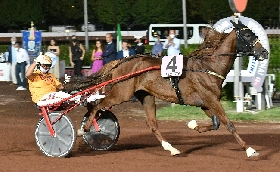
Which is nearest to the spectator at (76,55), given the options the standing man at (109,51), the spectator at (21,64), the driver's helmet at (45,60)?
the spectator at (21,64)

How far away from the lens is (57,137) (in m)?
10.6

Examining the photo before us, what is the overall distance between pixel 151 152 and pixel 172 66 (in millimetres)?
1375

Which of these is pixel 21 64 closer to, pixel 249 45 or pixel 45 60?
pixel 45 60

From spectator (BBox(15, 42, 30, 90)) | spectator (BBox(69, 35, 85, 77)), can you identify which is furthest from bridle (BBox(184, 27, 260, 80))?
spectator (BBox(15, 42, 30, 90))

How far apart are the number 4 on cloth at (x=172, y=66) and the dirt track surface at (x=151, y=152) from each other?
114 centimetres

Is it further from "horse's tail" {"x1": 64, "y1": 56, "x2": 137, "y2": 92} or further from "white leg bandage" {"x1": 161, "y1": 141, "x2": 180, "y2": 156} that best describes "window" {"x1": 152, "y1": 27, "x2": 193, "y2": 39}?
"white leg bandage" {"x1": 161, "y1": 141, "x2": 180, "y2": 156}

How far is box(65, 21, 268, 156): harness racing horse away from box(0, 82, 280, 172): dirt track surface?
15.7 inches

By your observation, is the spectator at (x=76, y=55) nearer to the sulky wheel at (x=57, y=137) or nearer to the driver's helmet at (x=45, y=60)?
the driver's helmet at (x=45, y=60)

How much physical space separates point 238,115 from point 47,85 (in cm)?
587

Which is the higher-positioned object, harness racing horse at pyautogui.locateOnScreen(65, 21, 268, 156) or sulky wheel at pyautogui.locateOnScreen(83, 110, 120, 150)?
harness racing horse at pyautogui.locateOnScreen(65, 21, 268, 156)

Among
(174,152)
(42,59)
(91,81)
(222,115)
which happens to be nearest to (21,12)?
(91,81)

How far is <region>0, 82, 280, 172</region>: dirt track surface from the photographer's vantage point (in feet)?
32.1

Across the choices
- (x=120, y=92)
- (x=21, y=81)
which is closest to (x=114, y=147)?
(x=120, y=92)

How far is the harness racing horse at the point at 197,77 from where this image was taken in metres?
10.5
